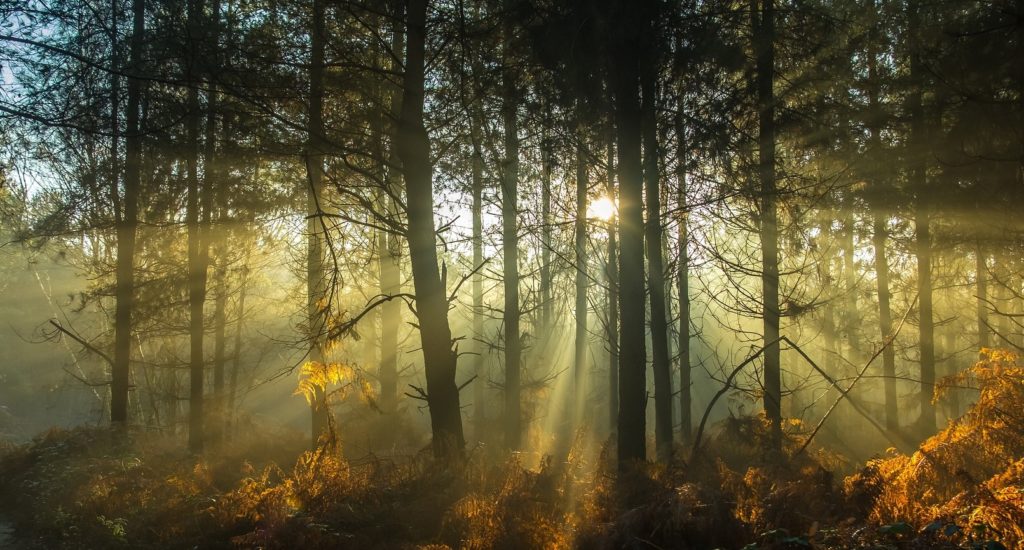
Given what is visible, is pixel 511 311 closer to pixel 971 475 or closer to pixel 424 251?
pixel 424 251

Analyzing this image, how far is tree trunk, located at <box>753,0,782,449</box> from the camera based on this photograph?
343 inches

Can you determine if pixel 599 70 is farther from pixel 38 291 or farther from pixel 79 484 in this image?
pixel 38 291

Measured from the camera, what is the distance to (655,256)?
12.0m

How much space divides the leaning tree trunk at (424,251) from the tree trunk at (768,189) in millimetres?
4132

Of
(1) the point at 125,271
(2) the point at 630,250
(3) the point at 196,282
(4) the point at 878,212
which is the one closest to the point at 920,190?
(4) the point at 878,212

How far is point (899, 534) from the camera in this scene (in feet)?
13.3

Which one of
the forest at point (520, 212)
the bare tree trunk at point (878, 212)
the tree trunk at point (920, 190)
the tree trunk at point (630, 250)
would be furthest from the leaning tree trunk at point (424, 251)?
the bare tree trunk at point (878, 212)

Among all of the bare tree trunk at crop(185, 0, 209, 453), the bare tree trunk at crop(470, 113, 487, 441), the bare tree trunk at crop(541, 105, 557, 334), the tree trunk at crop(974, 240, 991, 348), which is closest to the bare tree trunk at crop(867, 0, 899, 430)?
the tree trunk at crop(974, 240, 991, 348)

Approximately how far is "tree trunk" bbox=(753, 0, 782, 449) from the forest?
92 millimetres

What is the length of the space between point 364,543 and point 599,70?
6.01 m

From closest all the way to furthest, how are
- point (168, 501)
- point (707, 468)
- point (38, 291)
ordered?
1. point (707, 468)
2. point (168, 501)
3. point (38, 291)

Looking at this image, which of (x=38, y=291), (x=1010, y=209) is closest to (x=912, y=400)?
(x=1010, y=209)

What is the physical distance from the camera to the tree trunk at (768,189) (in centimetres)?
872

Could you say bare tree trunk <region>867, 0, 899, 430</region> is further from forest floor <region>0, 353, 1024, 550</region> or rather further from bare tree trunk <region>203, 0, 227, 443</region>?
bare tree trunk <region>203, 0, 227, 443</region>
